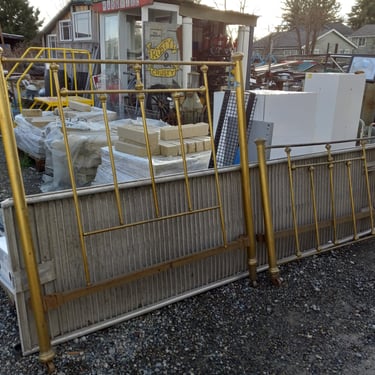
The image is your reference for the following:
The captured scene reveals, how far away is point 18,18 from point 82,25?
38.2ft

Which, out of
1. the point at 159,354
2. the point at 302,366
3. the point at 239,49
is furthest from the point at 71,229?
the point at 239,49

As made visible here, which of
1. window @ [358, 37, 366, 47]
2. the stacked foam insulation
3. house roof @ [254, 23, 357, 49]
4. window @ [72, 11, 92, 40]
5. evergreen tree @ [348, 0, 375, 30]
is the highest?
evergreen tree @ [348, 0, 375, 30]

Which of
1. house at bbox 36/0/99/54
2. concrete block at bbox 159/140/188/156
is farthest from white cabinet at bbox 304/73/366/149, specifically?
house at bbox 36/0/99/54

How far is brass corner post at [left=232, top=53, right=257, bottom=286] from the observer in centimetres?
244

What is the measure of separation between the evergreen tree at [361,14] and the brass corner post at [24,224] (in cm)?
4006

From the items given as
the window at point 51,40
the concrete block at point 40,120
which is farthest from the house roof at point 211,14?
the window at point 51,40

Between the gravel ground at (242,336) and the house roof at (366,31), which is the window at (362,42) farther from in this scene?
the gravel ground at (242,336)

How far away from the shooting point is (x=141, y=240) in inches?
88.8

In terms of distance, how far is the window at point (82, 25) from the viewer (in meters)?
12.9

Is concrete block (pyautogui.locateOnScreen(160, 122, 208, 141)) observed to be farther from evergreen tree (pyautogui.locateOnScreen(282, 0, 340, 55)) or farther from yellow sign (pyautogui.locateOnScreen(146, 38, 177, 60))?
evergreen tree (pyautogui.locateOnScreen(282, 0, 340, 55))

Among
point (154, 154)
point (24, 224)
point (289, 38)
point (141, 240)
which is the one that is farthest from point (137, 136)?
point (289, 38)

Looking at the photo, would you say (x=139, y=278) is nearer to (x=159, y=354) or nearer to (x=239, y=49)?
(x=159, y=354)

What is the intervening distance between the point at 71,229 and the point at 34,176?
3636 millimetres

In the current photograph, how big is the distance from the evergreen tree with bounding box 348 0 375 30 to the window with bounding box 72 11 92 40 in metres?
31.0
